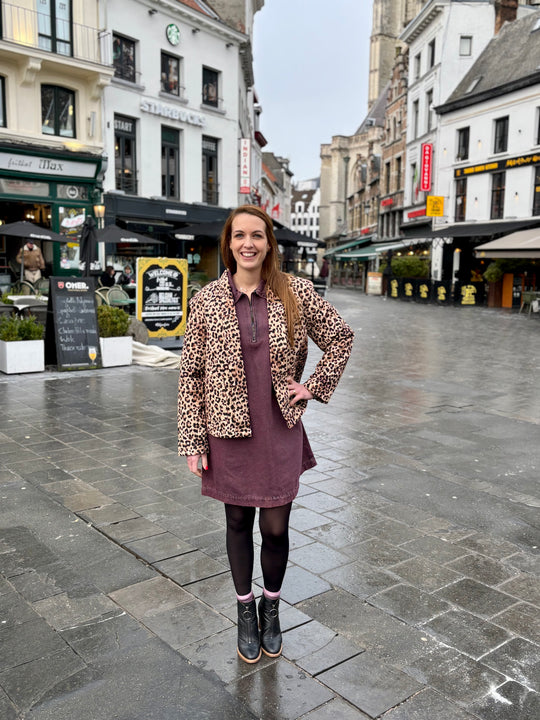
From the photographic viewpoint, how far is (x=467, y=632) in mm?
3100

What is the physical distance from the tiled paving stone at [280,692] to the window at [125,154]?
21.2 meters

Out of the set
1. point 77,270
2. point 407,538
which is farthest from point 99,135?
point 407,538

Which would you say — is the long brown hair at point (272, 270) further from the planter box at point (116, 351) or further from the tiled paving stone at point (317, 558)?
the planter box at point (116, 351)

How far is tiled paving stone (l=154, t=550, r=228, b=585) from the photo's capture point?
361cm

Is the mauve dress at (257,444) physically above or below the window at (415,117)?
below

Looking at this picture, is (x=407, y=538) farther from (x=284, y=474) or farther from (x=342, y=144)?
(x=342, y=144)

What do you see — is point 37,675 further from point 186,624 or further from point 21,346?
point 21,346

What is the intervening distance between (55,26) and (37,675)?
20568 mm

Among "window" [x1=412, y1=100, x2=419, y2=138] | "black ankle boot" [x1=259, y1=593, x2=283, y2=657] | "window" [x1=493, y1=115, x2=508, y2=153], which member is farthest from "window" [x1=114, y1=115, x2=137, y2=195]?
"window" [x1=412, y1=100, x2=419, y2=138]

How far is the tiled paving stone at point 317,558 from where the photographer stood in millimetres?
3781

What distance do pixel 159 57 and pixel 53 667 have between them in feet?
78.1

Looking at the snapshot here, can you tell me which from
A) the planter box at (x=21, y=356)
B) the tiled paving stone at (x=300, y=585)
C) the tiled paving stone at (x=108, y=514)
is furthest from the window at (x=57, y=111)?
the tiled paving stone at (x=300, y=585)

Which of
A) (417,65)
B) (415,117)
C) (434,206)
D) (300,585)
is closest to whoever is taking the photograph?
(300,585)

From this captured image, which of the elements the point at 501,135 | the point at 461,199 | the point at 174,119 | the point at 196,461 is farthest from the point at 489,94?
the point at 196,461
